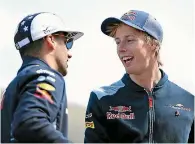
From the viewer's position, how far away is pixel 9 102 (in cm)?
439

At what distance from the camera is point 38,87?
430cm

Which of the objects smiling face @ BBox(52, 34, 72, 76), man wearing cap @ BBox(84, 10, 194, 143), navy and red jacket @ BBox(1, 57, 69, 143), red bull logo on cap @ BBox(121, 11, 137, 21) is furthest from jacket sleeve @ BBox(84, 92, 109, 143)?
red bull logo on cap @ BBox(121, 11, 137, 21)

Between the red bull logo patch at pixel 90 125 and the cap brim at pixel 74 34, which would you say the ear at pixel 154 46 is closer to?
the cap brim at pixel 74 34

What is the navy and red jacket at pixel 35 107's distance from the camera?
4.18 m

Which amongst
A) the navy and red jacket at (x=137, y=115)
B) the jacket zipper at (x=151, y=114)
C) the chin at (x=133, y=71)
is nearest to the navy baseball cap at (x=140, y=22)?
the chin at (x=133, y=71)

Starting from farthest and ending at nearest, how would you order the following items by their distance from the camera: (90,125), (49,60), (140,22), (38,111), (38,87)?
1. (140,22)
2. (90,125)
3. (49,60)
4. (38,87)
5. (38,111)

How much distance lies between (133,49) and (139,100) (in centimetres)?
54

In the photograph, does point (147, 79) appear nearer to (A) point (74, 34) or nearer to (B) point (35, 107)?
(A) point (74, 34)

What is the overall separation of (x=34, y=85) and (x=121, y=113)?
1270 millimetres

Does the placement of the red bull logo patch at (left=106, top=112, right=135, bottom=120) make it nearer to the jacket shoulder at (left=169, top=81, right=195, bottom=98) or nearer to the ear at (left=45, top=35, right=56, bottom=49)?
the jacket shoulder at (left=169, top=81, right=195, bottom=98)

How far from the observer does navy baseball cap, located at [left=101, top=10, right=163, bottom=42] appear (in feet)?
18.0

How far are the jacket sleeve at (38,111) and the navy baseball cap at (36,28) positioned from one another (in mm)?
565

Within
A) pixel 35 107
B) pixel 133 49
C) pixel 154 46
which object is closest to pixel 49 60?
pixel 35 107

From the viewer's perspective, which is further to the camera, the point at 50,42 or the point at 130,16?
the point at 130,16
